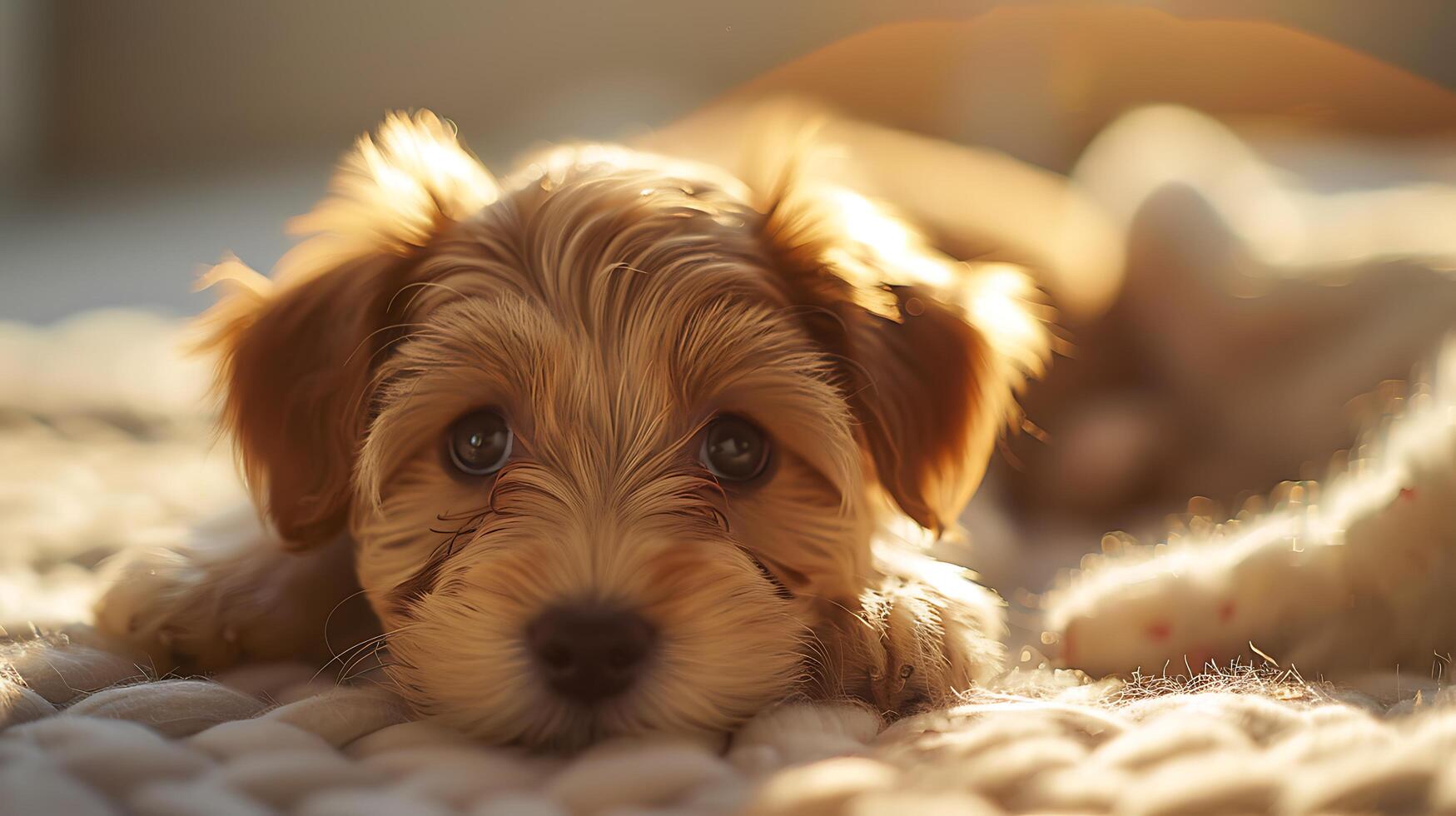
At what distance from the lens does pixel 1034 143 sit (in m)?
4.48

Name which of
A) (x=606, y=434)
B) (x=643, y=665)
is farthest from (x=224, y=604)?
(x=643, y=665)

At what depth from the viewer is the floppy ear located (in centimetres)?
154

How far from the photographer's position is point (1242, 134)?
4172mm

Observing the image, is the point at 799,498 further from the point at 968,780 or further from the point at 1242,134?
the point at 1242,134

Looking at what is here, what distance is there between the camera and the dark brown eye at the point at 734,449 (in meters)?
1.46

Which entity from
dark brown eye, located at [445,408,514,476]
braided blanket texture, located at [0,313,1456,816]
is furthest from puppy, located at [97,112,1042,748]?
braided blanket texture, located at [0,313,1456,816]

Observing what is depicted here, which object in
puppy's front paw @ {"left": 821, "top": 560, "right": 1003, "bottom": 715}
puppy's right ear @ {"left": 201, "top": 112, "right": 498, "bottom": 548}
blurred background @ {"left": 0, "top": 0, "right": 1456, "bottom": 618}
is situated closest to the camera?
puppy's front paw @ {"left": 821, "top": 560, "right": 1003, "bottom": 715}

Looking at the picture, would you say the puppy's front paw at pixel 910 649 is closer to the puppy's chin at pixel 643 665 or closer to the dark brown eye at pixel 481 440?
the puppy's chin at pixel 643 665

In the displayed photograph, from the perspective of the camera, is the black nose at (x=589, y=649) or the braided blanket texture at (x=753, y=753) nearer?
the braided blanket texture at (x=753, y=753)

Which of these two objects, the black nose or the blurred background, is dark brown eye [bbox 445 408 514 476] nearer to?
the black nose

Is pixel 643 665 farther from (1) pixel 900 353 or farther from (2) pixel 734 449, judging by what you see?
(1) pixel 900 353

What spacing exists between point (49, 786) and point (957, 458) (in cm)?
119

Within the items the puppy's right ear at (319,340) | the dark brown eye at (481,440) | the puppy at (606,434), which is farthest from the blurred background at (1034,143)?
the puppy's right ear at (319,340)

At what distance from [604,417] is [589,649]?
0.36 meters
